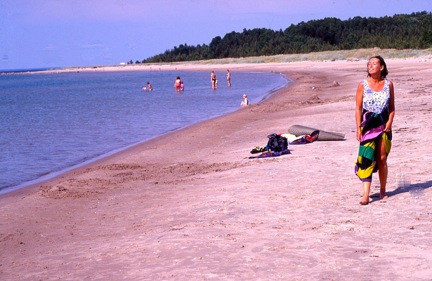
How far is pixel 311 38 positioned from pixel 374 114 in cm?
12710

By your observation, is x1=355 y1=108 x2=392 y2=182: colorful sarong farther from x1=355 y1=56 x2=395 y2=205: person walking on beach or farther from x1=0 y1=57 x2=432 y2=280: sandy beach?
x1=0 y1=57 x2=432 y2=280: sandy beach

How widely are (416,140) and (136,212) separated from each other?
17.6ft

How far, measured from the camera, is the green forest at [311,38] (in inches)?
3989

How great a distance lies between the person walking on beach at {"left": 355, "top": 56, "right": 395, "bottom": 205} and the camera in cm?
728

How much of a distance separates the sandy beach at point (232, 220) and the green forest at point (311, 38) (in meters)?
73.1

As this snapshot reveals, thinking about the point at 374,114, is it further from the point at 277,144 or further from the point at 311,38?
the point at 311,38

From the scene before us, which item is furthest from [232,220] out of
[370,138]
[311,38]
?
[311,38]

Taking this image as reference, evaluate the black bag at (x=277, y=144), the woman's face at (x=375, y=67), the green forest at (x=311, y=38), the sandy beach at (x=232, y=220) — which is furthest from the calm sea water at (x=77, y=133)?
the green forest at (x=311, y=38)

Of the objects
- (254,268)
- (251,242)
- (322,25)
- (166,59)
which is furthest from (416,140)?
(166,59)

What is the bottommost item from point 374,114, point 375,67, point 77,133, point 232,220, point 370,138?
point 77,133

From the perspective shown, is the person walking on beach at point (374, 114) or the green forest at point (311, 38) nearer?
the person walking on beach at point (374, 114)

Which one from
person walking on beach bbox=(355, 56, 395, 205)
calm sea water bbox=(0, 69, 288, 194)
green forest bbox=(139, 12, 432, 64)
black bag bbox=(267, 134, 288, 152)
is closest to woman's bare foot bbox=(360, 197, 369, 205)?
person walking on beach bbox=(355, 56, 395, 205)

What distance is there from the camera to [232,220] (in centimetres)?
729

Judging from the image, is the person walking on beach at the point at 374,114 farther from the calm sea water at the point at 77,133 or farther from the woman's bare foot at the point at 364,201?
the calm sea water at the point at 77,133
